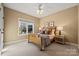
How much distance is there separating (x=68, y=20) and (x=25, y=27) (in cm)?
148

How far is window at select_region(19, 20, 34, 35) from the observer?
2.09 m

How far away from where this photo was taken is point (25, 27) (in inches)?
83.7

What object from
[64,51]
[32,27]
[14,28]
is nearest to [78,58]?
[64,51]

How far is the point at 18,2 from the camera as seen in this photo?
1.89 m

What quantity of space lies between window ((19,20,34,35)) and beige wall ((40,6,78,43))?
378 mm

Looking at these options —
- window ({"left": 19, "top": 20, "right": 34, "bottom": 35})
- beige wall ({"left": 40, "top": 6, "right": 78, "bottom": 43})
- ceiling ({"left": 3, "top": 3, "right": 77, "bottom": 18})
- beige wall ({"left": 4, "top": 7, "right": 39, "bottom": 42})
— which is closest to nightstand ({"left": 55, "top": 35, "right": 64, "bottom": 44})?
beige wall ({"left": 40, "top": 6, "right": 78, "bottom": 43})

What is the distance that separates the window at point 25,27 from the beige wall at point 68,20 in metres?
0.38

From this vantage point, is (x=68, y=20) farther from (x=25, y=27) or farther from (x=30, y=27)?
(x=25, y=27)

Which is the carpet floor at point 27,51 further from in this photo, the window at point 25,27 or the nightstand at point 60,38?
the window at point 25,27

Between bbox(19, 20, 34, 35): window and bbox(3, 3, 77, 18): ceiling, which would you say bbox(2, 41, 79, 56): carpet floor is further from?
bbox(3, 3, 77, 18): ceiling

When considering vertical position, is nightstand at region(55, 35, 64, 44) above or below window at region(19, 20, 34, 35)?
below

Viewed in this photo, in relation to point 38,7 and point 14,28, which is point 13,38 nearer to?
point 14,28

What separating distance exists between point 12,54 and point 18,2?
1391mm

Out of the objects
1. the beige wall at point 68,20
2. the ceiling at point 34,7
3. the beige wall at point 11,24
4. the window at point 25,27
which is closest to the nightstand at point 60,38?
the beige wall at point 68,20
